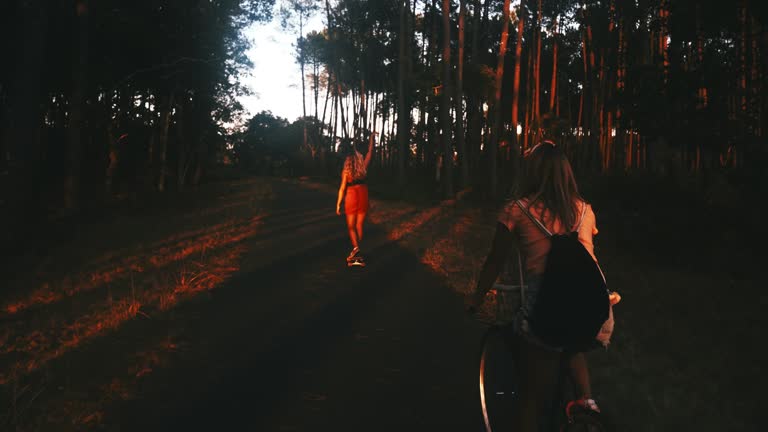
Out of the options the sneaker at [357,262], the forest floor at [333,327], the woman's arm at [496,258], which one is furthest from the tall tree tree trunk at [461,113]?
the woman's arm at [496,258]

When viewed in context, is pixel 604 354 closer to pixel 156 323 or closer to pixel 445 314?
pixel 445 314

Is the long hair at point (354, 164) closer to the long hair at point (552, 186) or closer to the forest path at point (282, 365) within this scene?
the forest path at point (282, 365)

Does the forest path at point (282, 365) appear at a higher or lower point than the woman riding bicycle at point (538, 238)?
lower

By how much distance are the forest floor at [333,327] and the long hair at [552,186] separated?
1.87m

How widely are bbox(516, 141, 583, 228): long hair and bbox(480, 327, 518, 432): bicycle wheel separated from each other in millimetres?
957

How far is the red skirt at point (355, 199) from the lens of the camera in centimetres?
1091

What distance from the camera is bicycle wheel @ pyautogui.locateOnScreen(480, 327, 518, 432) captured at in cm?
359

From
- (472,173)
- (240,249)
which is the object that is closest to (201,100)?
(472,173)

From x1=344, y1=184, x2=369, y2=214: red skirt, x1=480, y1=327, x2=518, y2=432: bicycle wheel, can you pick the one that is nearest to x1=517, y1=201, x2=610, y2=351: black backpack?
x1=480, y1=327, x2=518, y2=432: bicycle wheel

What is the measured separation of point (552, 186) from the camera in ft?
9.62

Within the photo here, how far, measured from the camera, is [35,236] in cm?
1496

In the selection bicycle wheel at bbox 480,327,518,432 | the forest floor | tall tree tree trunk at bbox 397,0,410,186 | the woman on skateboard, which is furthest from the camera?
tall tree tree trunk at bbox 397,0,410,186

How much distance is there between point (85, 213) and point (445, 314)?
18.0 metres

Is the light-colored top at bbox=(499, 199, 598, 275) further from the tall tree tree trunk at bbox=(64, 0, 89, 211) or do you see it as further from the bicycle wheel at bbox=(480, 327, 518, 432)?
the tall tree tree trunk at bbox=(64, 0, 89, 211)
